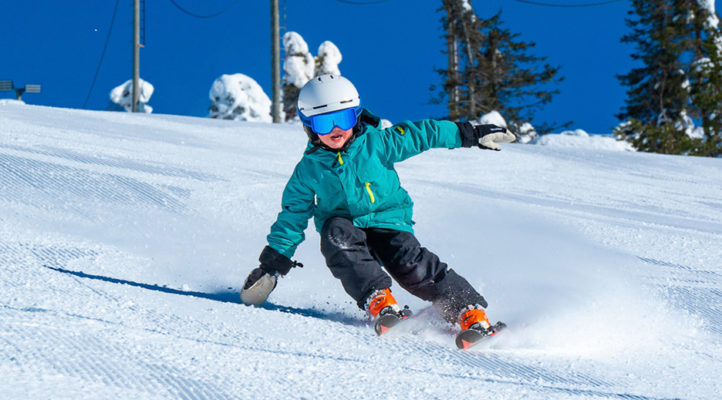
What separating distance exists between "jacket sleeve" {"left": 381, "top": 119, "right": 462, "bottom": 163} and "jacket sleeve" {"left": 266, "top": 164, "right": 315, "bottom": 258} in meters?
0.34

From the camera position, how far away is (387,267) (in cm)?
250

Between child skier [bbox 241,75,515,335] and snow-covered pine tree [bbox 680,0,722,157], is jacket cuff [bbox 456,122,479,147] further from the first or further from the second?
snow-covered pine tree [bbox 680,0,722,157]

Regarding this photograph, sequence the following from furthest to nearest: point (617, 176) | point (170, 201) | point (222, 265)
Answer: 1. point (617, 176)
2. point (170, 201)
3. point (222, 265)

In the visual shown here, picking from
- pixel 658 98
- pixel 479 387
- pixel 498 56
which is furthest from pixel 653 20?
pixel 479 387

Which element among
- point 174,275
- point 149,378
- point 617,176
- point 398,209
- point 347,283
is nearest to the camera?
point 149,378

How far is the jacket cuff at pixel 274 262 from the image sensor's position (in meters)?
2.55

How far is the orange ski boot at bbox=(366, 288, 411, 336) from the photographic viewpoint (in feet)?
7.01

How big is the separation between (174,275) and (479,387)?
5.56 feet

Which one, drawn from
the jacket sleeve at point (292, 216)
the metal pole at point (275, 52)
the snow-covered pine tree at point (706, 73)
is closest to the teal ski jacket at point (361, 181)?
the jacket sleeve at point (292, 216)

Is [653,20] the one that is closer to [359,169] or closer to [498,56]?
[498,56]

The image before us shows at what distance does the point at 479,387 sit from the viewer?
5.37 ft

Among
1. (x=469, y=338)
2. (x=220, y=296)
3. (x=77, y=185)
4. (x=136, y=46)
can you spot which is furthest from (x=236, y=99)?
(x=469, y=338)

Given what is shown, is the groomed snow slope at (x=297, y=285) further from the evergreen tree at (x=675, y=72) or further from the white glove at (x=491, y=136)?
the evergreen tree at (x=675, y=72)

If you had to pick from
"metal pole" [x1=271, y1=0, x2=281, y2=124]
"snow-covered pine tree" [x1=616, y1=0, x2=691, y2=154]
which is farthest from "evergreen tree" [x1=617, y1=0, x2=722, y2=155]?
"metal pole" [x1=271, y1=0, x2=281, y2=124]
